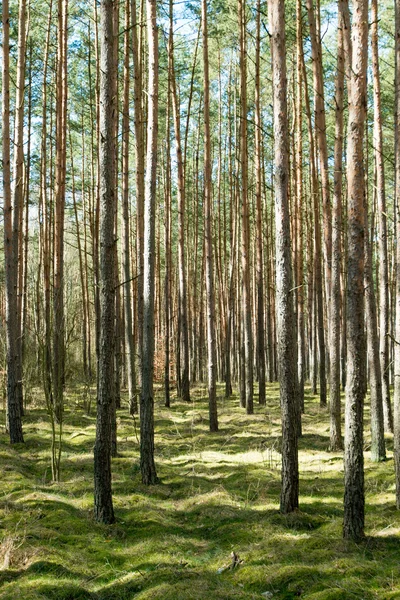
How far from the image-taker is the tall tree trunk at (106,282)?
6.43 meters

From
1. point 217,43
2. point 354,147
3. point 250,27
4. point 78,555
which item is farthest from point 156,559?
point 217,43

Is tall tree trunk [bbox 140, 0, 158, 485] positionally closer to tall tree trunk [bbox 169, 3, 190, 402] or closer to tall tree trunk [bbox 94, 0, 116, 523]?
tall tree trunk [bbox 94, 0, 116, 523]

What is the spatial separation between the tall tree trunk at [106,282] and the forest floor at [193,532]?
49 cm

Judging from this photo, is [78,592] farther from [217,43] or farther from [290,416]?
[217,43]

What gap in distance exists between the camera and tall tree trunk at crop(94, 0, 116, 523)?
6.43m

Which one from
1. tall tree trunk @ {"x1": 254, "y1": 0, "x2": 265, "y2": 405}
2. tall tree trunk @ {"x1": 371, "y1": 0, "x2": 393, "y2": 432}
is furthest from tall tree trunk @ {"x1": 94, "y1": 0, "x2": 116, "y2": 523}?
tall tree trunk @ {"x1": 254, "y1": 0, "x2": 265, "y2": 405}

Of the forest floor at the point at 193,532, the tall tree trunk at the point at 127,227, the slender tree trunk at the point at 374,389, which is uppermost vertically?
the tall tree trunk at the point at 127,227

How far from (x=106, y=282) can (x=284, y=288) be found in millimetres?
1873

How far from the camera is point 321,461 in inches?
362

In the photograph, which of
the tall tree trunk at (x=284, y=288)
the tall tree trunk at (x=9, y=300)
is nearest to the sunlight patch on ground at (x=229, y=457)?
the tall tree trunk at (x=9, y=300)

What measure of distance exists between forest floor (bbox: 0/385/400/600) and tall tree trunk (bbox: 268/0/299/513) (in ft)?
1.53

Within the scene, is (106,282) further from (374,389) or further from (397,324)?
(374,389)

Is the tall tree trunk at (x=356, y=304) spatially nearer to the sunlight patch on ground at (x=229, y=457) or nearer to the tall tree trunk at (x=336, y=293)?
the sunlight patch on ground at (x=229, y=457)

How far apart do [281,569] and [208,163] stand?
8807mm
